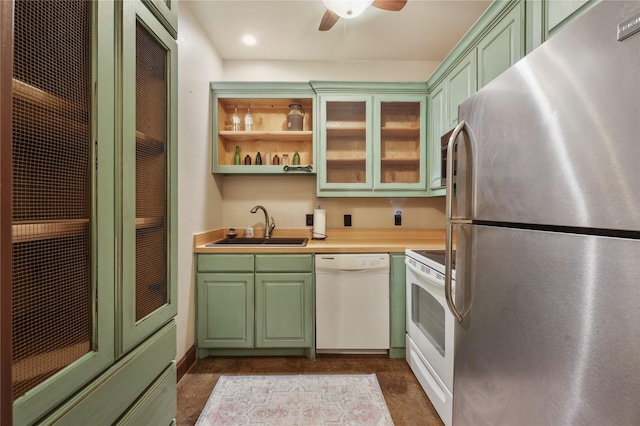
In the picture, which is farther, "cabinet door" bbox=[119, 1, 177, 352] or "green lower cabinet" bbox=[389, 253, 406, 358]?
"green lower cabinet" bbox=[389, 253, 406, 358]

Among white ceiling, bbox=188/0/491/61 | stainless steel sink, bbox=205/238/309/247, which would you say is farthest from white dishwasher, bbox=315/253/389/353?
white ceiling, bbox=188/0/491/61

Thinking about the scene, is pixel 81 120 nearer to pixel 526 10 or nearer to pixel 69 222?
pixel 69 222

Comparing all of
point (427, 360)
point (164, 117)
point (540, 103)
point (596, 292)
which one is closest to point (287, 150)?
point (164, 117)

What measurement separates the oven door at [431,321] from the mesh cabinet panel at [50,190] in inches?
60.8

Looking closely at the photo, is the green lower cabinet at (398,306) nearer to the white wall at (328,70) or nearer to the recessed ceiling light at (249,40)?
the white wall at (328,70)

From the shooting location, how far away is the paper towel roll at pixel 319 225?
2.66m

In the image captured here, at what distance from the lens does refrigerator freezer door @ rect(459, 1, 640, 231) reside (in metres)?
0.49

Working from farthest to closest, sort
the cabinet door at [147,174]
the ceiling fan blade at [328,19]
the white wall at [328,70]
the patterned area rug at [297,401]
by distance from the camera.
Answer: the white wall at [328,70] < the ceiling fan blade at [328,19] < the patterned area rug at [297,401] < the cabinet door at [147,174]

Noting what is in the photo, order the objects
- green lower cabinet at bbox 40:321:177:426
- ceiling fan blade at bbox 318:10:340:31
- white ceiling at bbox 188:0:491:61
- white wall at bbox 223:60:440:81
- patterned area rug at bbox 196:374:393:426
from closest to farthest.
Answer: green lower cabinet at bbox 40:321:177:426
patterned area rug at bbox 196:374:393:426
ceiling fan blade at bbox 318:10:340:31
white ceiling at bbox 188:0:491:61
white wall at bbox 223:60:440:81

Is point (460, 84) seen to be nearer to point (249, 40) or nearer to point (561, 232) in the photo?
point (561, 232)

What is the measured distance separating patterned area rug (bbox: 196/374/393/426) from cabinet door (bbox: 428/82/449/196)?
162 centimetres

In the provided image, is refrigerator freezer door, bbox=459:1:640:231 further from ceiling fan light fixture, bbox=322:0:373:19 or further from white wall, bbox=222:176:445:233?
white wall, bbox=222:176:445:233

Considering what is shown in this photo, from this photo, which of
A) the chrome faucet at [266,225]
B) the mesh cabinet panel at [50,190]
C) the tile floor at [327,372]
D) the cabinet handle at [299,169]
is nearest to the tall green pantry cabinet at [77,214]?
the mesh cabinet panel at [50,190]

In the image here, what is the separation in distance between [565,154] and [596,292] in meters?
0.28
